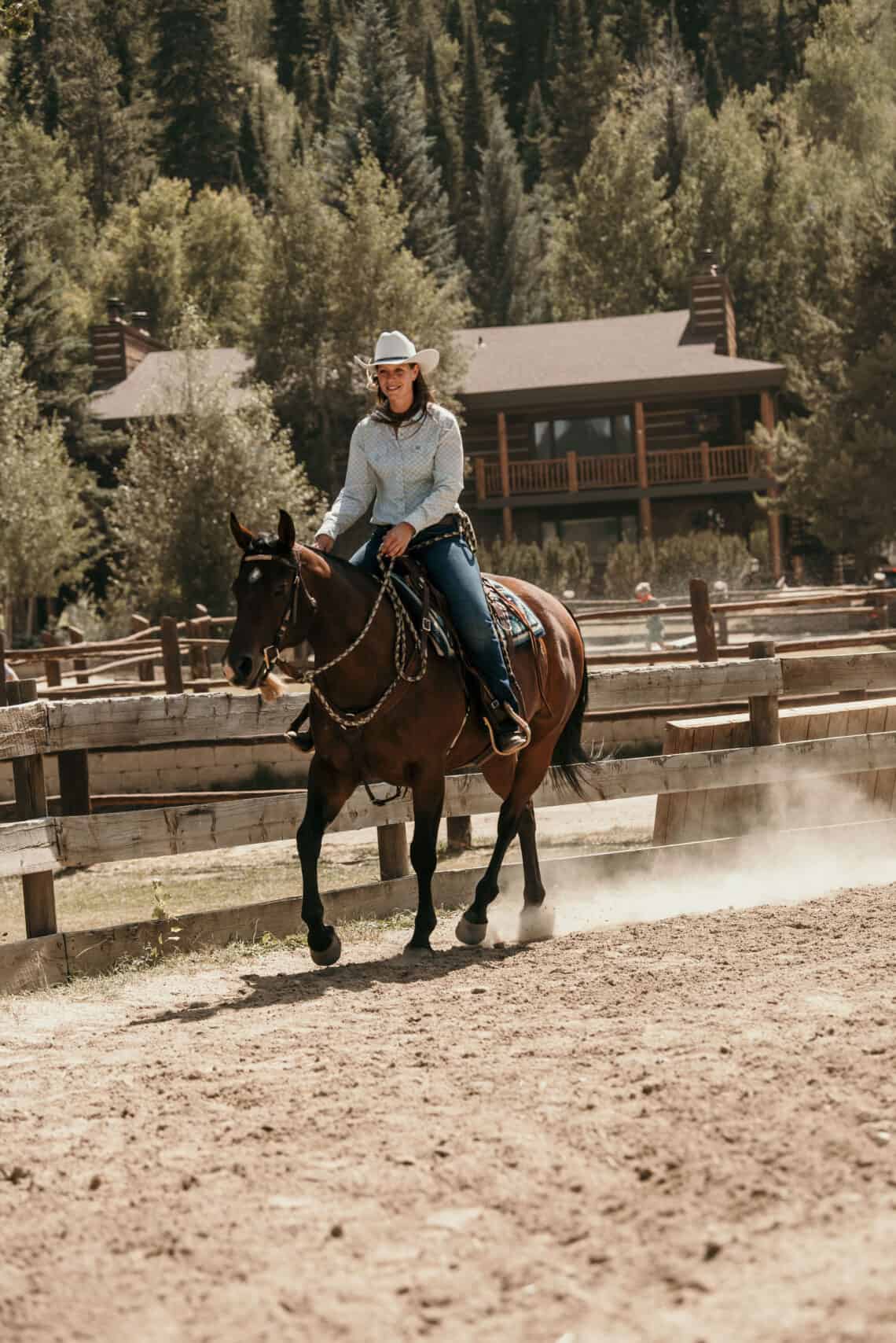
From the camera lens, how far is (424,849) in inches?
302

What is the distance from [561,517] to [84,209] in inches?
2025

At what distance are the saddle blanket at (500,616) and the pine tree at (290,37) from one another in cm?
11330

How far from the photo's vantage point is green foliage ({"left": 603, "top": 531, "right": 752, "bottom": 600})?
42.8 meters

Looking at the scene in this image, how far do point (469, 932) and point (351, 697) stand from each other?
1.48 meters

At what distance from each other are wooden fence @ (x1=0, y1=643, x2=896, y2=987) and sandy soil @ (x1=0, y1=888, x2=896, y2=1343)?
0.81 meters

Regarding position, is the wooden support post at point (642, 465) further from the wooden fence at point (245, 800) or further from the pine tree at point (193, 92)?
the pine tree at point (193, 92)

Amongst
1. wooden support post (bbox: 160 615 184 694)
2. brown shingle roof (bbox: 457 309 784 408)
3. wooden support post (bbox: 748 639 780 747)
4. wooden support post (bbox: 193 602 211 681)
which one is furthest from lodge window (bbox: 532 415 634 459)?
wooden support post (bbox: 748 639 780 747)

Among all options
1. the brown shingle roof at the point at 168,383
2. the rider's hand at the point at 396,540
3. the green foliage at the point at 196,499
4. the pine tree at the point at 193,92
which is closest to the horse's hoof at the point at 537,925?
the rider's hand at the point at 396,540

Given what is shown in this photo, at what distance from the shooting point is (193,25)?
326ft

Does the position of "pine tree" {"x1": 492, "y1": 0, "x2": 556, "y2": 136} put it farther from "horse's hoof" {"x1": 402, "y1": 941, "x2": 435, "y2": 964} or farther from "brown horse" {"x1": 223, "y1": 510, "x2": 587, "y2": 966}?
"horse's hoof" {"x1": 402, "y1": 941, "x2": 435, "y2": 964}

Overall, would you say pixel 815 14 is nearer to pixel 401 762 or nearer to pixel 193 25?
pixel 193 25

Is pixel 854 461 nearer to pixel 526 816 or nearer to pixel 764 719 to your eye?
pixel 764 719

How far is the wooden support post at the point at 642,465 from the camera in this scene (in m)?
47.0

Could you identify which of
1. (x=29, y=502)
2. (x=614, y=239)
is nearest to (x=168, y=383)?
(x=29, y=502)
